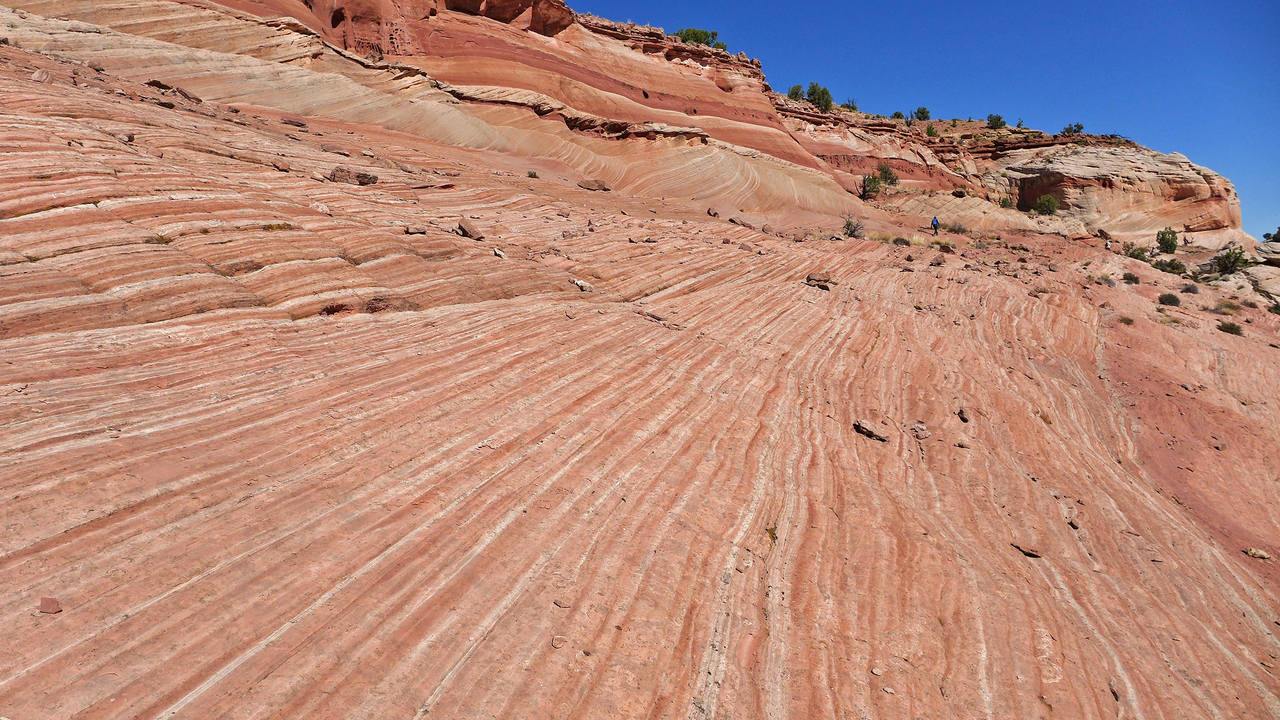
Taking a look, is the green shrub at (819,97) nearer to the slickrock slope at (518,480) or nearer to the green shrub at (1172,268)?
the green shrub at (1172,268)

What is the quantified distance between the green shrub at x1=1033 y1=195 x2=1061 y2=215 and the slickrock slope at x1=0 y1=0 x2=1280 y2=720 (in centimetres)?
3746

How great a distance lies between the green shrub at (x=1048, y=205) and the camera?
4247 centimetres

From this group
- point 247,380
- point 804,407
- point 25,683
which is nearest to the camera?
point 25,683

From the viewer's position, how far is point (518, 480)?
4.66m

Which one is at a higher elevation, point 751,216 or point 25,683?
point 751,216

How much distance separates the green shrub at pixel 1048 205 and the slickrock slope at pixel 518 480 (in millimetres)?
37463

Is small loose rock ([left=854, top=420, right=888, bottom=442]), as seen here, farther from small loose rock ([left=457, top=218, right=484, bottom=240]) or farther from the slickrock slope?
small loose rock ([left=457, top=218, right=484, bottom=240])

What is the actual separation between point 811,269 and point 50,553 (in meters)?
14.8

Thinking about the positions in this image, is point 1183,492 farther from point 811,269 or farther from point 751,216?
point 751,216

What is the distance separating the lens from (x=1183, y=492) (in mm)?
8898

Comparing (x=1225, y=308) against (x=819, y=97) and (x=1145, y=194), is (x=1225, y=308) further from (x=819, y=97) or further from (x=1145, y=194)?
(x=819, y=97)

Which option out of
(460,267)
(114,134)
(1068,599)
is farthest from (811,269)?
(114,134)

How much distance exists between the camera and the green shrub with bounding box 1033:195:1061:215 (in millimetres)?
42469

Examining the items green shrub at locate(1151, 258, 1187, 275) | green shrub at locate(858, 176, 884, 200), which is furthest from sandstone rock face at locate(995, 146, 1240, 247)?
green shrub at locate(1151, 258, 1187, 275)
